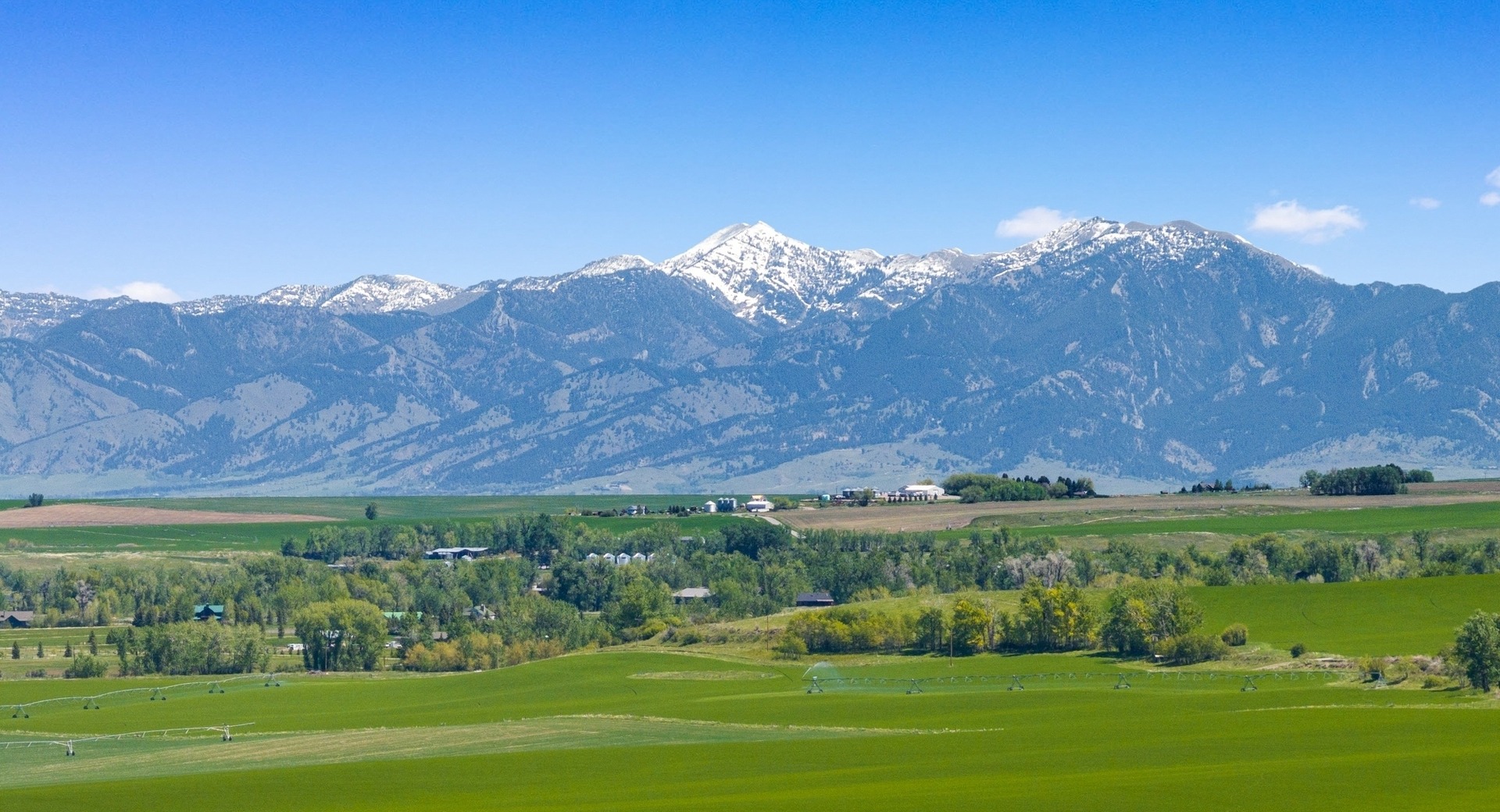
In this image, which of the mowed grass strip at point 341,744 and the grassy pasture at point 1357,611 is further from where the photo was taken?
the grassy pasture at point 1357,611

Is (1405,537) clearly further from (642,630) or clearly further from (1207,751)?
(1207,751)

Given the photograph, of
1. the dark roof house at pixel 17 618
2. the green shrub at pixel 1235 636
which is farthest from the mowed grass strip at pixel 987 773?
the dark roof house at pixel 17 618

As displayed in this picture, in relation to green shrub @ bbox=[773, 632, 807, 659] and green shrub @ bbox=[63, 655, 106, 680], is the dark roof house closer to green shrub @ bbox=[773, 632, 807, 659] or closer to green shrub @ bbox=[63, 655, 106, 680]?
green shrub @ bbox=[63, 655, 106, 680]

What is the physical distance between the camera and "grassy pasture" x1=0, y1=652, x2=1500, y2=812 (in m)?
61.6

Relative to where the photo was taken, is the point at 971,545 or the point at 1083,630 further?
the point at 971,545

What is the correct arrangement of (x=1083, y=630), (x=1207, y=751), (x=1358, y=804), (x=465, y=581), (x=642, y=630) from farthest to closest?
1. (x=465, y=581)
2. (x=642, y=630)
3. (x=1083, y=630)
4. (x=1207, y=751)
5. (x=1358, y=804)

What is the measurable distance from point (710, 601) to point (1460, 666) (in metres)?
99.1

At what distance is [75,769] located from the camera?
8288cm

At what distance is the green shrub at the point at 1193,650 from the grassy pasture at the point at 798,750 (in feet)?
15.8

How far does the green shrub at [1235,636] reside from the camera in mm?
117438

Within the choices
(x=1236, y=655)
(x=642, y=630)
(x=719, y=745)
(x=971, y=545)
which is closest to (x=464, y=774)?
(x=719, y=745)

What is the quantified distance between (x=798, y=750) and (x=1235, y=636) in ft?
158

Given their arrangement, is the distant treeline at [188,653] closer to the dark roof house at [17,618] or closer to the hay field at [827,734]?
the hay field at [827,734]

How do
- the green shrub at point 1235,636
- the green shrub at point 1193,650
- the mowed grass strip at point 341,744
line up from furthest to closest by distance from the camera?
the green shrub at point 1235,636
the green shrub at point 1193,650
the mowed grass strip at point 341,744
